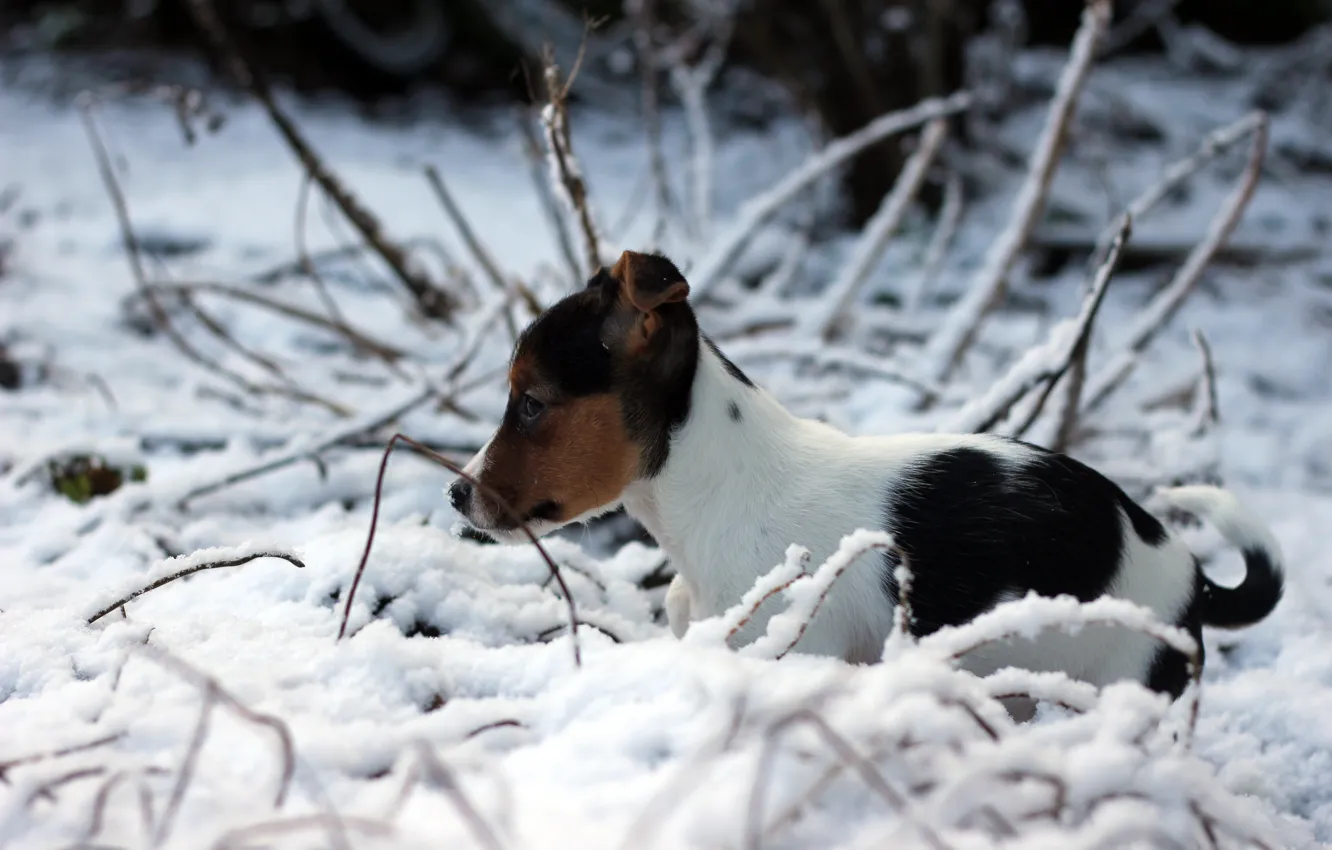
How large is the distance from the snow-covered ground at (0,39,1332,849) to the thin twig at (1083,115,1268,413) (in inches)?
9.0

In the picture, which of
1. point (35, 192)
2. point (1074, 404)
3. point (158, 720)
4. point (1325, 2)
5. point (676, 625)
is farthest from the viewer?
point (1325, 2)

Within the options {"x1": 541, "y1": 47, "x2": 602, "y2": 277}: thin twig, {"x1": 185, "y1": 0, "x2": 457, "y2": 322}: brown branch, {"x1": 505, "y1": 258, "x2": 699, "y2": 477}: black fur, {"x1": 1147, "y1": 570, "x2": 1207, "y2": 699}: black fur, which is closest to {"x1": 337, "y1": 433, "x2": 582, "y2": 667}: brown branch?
{"x1": 505, "y1": 258, "x2": 699, "y2": 477}: black fur

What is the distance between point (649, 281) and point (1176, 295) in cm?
223

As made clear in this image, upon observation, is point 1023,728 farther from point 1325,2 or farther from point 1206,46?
point 1325,2

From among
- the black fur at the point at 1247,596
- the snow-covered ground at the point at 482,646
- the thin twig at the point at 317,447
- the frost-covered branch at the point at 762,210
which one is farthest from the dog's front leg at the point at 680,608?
the frost-covered branch at the point at 762,210

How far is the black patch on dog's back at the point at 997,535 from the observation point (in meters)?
1.96

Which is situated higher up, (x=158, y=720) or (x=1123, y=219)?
(x=158, y=720)

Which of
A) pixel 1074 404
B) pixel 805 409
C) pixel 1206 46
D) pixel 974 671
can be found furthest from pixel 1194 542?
pixel 1206 46

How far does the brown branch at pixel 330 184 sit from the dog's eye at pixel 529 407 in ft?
6.32

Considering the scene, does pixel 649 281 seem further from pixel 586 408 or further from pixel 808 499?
pixel 808 499

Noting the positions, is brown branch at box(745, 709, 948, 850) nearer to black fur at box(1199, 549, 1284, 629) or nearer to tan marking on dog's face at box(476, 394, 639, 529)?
tan marking on dog's face at box(476, 394, 639, 529)

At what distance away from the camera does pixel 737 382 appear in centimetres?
228

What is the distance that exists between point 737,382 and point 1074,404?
1199 mm

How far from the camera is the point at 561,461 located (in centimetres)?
219
